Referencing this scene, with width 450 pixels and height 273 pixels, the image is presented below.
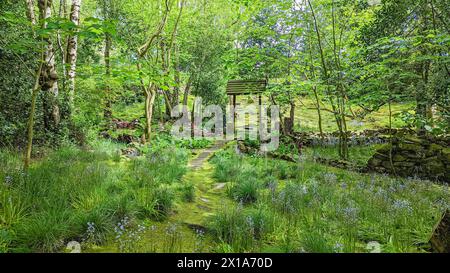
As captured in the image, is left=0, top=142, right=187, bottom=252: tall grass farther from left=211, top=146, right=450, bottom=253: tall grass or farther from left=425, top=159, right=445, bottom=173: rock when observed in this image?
left=425, top=159, right=445, bottom=173: rock

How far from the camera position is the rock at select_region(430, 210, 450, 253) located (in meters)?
2.97

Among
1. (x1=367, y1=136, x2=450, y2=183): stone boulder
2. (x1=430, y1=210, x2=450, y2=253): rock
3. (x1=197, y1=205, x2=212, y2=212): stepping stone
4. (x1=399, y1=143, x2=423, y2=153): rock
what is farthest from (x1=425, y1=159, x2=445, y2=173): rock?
(x1=197, y1=205, x2=212, y2=212): stepping stone

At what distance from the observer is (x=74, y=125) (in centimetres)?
893

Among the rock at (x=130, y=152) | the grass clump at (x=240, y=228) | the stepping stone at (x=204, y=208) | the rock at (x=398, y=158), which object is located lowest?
the stepping stone at (x=204, y=208)

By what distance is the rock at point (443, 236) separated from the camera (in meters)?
2.97

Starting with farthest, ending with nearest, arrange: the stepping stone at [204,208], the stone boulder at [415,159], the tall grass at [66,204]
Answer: the stone boulder at [415,159]
the stepping stone at [204,208]
the tall grass at [66,204]

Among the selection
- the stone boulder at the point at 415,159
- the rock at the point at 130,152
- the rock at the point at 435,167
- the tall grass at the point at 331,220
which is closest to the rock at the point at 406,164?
the stone boulder at the point at 415,159

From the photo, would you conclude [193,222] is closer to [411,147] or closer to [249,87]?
[411,147]

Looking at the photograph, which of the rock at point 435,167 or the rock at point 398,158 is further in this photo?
the rock at point 398,158

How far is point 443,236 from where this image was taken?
301cm

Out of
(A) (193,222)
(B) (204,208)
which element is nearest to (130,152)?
(B) (204,208)

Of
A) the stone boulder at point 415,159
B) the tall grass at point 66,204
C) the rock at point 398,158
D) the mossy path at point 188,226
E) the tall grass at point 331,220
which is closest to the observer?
the tall grass at point 66,204

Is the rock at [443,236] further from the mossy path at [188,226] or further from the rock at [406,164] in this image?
the rock at [406,164]
